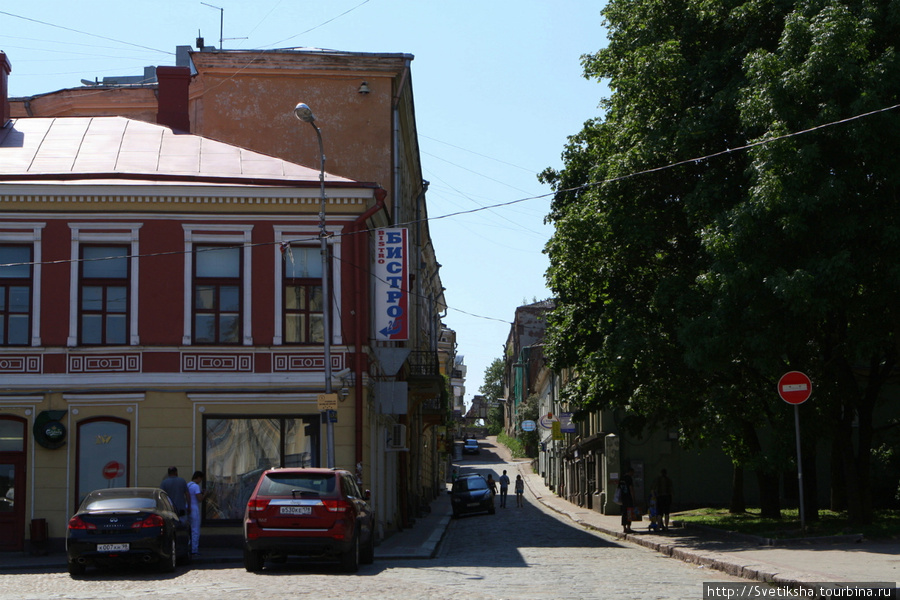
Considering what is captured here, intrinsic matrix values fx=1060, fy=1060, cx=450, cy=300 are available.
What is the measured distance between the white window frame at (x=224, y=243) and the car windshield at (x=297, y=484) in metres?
6.90

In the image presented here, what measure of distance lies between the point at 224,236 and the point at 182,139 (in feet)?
16.2

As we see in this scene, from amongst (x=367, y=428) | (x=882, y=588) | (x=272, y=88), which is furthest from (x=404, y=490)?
(x=882, y=588)

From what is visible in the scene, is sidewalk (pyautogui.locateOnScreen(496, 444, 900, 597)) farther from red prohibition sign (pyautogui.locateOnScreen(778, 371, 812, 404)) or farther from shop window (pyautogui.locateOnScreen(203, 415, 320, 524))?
shop window (pyautogui.locateOnScreen(203, 415, 320, 524))

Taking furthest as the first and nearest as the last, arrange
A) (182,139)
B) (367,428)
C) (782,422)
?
(182,139), (367,428), (782,422)

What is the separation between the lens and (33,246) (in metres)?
23.0

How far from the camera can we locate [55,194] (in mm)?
Result: 22953

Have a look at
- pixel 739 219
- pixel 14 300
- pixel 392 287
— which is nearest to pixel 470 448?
pixel 392 287

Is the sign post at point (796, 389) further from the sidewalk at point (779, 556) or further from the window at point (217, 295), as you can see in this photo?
the window at point (217, 295)

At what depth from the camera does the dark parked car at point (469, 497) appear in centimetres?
4338

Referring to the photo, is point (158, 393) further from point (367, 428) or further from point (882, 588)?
point (882, 588)

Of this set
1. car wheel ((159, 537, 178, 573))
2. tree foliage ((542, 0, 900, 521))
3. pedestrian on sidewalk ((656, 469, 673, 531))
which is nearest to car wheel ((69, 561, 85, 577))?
car wheel ((159, 537, 178, 573))

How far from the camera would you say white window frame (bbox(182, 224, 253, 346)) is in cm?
2316

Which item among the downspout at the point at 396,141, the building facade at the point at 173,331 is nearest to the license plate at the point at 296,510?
the building facade at the point at 173,331

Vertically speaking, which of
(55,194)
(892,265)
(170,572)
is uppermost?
(55,194)
